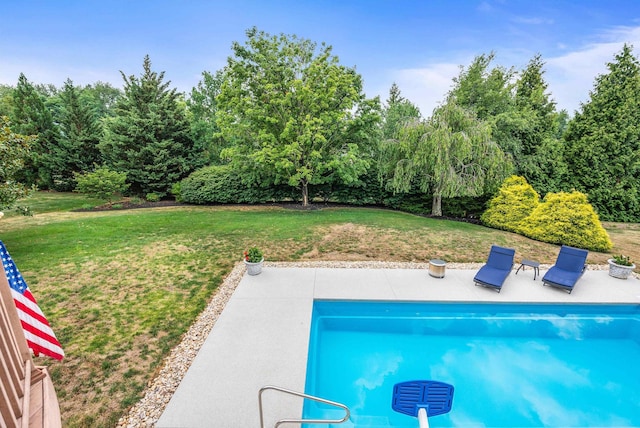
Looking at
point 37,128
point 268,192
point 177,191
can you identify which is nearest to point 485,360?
point 268,192

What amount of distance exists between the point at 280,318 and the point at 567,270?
23.7ft

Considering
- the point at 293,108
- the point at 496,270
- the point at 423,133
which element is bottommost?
the point at 496,270

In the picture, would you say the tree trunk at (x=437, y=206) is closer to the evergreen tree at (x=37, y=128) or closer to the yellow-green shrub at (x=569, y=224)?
the yellow-green shrub at (x=569, y=224)

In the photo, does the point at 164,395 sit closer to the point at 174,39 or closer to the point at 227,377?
the point at 227,377

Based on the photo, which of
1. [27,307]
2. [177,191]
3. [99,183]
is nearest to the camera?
[27,307]

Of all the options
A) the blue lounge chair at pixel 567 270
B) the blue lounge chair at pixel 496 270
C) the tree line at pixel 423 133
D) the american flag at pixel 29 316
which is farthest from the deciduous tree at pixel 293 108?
the american flag at pixel 29 316

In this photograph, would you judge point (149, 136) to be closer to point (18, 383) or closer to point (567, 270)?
point (18, 383)

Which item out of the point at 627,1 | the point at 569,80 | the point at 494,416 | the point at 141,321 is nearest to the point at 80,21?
the point at 141,321

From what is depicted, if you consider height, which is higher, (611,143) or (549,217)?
(611,143)

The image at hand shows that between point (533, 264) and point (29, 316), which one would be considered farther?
point (533, 264)

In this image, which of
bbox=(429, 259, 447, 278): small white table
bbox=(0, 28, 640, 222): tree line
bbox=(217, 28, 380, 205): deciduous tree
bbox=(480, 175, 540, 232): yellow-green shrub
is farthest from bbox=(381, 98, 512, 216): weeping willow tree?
bbox=(429, 259, 447, 278): small white table

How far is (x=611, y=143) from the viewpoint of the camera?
14547 mm

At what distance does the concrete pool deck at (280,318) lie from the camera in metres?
3.49

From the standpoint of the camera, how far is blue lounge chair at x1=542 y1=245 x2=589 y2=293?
646 centimetres
